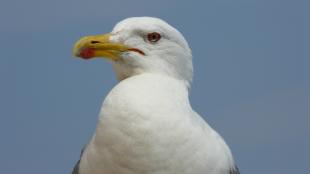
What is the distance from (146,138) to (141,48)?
0.58 metres

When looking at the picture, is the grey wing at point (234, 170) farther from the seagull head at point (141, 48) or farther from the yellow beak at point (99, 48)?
the yellow beak at point (99, 48)

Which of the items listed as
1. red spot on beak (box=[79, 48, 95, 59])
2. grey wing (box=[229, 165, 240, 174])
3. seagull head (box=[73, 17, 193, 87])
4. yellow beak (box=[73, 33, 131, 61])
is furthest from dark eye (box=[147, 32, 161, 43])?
grey wing (box=[229, 165, 240, 174])

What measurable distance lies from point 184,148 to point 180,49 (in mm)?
661

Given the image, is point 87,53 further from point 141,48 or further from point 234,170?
point 234,170

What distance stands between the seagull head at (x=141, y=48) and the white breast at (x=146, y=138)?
0.80 feet

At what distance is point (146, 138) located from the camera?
3.35 metres

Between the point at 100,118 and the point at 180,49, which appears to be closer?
the point at 100,118

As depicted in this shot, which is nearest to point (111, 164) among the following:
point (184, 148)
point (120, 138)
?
point (120, 138)

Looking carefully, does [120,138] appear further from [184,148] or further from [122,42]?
[122,42]

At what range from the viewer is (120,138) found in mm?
3348

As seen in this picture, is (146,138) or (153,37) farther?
(153,37)

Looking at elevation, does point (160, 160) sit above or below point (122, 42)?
below

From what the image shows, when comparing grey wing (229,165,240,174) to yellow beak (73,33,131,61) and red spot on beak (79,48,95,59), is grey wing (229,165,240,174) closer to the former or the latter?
yellow beak (73,33,131,61)

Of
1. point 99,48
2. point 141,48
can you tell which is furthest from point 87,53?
point 141,48
